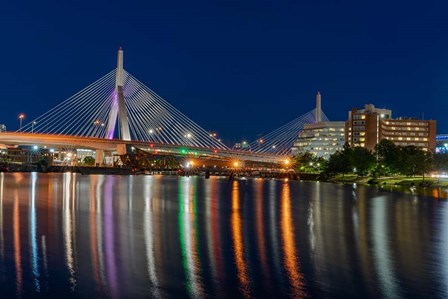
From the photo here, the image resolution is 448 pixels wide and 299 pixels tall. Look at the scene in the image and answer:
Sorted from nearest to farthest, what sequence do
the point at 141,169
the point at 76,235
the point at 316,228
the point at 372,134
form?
the point at 76,235, the point at 316,228, the point at 141,169, the point at 372,134

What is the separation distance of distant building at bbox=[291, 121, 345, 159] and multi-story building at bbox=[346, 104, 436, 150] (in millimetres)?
18290

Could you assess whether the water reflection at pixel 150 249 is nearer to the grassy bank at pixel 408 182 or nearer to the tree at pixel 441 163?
the grassy bank at pixel 408 182

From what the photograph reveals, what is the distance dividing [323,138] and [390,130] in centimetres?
2453

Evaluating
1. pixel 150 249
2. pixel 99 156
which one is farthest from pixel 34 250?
pixel 99 156

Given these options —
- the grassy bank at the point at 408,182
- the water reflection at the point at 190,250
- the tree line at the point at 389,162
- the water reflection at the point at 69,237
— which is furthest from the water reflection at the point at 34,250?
the tree line at the point at 389,162

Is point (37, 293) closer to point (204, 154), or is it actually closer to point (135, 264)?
point (135, 264)

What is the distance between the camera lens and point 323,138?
151500 mm

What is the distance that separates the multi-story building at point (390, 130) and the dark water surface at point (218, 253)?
102m

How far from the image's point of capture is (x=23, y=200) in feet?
111

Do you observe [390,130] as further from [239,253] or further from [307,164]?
[239,253]

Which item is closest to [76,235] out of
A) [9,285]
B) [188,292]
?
[9,285]

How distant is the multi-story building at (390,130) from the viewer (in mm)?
128375

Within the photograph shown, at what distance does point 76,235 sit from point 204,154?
76784 millimetres

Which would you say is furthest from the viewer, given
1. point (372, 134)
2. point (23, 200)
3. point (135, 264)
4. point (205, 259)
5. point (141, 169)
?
point (372, 134)
